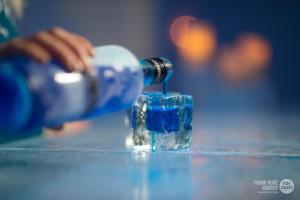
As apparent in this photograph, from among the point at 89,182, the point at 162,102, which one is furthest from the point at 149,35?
the point at 89,182

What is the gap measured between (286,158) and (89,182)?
409 mm

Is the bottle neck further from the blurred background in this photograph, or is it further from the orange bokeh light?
the orange bokeh light

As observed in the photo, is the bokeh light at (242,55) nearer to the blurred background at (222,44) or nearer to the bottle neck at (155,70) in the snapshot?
the blurred background at (222,44)

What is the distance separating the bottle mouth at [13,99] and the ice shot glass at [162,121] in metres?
0.43

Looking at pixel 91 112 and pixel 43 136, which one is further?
pixel 43 136

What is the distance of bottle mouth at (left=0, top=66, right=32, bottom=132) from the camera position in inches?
20.4

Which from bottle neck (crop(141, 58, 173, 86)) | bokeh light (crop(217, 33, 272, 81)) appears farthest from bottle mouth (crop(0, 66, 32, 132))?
bokeh light (crop(217, 33, 272, 81))

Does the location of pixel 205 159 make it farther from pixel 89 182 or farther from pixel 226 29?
pixel 226 29

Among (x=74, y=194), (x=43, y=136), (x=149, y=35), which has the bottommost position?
(x=74, y=194)

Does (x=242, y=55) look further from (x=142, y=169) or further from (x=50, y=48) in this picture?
(x=50, y=48)

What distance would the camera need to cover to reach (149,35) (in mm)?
3139

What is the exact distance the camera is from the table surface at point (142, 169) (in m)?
0.67

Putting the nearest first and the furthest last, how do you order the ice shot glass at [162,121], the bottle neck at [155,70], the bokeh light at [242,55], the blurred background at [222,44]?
1. the bottle neck at [155,70]
2. the ice shot glass at [162,121]
3. the blurred background at [222,44]
4. the bokeh light at [242,55]

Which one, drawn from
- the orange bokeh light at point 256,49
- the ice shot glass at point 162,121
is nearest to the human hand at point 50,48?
the ice shot glass at point 162,121
